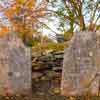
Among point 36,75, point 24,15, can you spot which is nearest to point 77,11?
point 24,15

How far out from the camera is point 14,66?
5.42 meters

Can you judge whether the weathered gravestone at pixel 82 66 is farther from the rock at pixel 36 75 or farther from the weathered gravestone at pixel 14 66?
the rock at pixel 36 75

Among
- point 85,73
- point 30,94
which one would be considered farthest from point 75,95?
point 30,94

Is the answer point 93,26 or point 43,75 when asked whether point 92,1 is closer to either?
point 93,26

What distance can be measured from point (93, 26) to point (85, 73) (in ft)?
16.4

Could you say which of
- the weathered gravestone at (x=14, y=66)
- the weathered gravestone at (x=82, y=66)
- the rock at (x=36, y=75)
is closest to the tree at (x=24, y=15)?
the rock at (x=36, y=75)

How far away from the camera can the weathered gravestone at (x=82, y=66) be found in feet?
17.3

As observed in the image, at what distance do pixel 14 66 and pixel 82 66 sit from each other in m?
1.08

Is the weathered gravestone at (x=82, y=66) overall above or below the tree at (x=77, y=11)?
below

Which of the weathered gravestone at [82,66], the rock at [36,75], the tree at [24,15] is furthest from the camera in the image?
the tree at [24,15]

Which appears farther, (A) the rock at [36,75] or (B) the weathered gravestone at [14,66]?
(A) the rock at [36,75]

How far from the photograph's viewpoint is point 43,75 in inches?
242

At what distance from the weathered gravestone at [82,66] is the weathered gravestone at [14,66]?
595mm

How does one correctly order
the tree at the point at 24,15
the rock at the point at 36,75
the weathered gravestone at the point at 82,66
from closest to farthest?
the weathered gravestone at the point at 82,66, the rock at the point at 36,75, the tree at the point at 24,15
